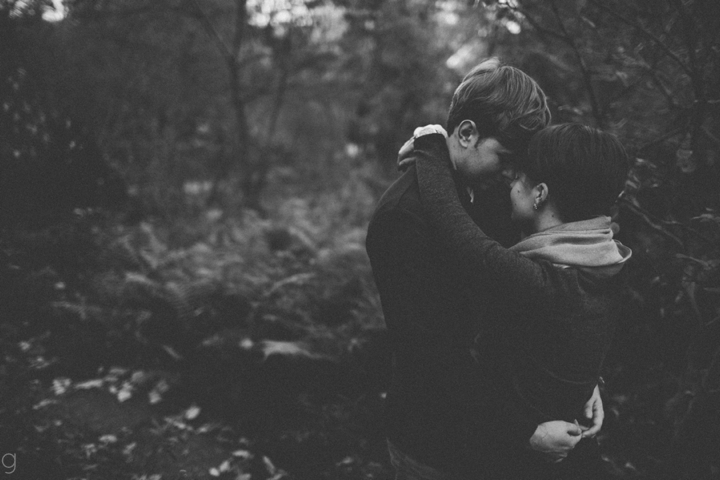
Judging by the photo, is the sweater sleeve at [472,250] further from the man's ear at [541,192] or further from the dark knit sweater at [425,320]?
the man's ear at [541,192]

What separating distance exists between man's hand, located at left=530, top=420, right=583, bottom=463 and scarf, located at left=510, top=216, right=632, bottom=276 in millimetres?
565

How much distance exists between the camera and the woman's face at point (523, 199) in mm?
1801

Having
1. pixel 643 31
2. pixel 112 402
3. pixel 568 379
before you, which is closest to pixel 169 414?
pixel 112 402

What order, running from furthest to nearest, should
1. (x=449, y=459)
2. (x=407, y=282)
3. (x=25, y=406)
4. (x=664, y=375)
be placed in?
1. (x=25, y=406)
2. (x=664, y=375)
3. (x=449, y=459)
4. (x=407, y=282)

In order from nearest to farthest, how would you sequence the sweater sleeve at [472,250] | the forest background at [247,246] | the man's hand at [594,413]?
1. the sweater sleeve at [472,250]
2. the man's hand at [594,413]
3. the forest background at [247,246]

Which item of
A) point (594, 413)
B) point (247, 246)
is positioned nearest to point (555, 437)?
point (594, 413)

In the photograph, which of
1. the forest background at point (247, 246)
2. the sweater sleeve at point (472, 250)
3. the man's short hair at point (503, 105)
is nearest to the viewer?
the sweater sleeve at point (472, 250)

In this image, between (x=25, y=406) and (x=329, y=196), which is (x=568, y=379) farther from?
(x=329, y=196)

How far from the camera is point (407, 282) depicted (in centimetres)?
167

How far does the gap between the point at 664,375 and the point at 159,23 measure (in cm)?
908

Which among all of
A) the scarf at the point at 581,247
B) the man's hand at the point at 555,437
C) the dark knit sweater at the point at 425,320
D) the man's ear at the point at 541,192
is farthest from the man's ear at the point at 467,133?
the man's hand at the point at 555,437

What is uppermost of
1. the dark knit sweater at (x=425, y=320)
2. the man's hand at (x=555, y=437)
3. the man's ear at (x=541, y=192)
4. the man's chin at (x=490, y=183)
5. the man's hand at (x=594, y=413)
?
the man's chin at (x=490, y=183)

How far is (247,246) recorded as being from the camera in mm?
6676

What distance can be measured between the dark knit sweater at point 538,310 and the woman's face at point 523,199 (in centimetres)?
22
